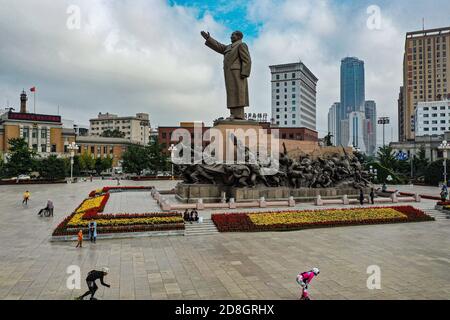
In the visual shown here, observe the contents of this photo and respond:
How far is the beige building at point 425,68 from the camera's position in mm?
91500

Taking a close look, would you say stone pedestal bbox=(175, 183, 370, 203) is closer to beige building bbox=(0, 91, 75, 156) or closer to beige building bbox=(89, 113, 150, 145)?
beige building bbox=(0, 91, 75, 156)

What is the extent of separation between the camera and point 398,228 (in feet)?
58.5

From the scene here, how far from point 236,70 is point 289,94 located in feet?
257

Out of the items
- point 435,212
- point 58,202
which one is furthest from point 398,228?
point 58,202

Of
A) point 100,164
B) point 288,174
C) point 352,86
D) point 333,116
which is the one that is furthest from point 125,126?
point 352,86

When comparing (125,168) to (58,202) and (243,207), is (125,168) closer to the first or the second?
(58,202)

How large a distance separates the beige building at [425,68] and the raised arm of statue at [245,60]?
265 feet

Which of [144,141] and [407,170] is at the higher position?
[144,141]

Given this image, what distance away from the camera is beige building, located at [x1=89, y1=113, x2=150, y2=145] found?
352 feet

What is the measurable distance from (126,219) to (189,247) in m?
4.00
